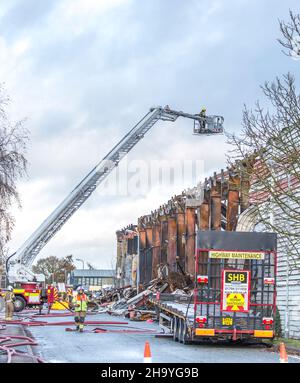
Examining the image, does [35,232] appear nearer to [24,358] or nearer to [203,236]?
[203,236]

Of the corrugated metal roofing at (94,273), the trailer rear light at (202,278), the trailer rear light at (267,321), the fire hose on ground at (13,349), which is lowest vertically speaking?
the fire hose on ground at (13,349)

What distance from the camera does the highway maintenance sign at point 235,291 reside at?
2269 cm

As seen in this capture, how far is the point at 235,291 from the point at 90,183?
24676 millimetres

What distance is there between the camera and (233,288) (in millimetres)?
22828

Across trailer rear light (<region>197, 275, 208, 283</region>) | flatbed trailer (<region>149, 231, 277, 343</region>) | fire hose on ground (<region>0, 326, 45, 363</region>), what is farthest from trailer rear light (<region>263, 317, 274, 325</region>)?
fire hose on ground (<region>0, 326, 45, 363</region>)

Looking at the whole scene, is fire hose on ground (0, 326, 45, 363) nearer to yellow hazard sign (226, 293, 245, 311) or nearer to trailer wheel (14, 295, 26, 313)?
yellow hazard sign (226, 293, 245, 311)

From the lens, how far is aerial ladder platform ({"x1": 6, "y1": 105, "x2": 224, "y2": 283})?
4550 cm

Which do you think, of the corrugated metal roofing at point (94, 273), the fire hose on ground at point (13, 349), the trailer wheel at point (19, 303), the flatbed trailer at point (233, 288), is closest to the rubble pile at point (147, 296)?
the trailer wheel at point (19, 303)

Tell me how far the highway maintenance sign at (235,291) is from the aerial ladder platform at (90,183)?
22.8 meters

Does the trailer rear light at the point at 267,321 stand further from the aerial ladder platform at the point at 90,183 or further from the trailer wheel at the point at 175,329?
the aerial ladder platform at the point at 90,183

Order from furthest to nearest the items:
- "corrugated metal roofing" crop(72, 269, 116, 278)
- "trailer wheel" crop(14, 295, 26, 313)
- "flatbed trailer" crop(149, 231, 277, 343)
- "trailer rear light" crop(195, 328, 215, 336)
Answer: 1. "corrugated metal roofing" crop(72, 269, 116, 278)
2. "trailer wheel" crop(14, 295, 26, 313)
3. "flatbed trailer" crop(149, 231, 277, 343)
4. "trailer rear light" crop(195, 328, 215, 336)

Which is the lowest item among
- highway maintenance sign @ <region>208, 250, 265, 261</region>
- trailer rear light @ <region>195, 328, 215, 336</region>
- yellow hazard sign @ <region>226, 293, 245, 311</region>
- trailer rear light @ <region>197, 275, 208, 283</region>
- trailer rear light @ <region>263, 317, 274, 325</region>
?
trailer rear light @ <region>195, 328, 215, 336</region>

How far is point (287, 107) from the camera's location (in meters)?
22.6

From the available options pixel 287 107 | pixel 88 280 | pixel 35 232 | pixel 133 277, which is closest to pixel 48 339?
pixel 287 107
